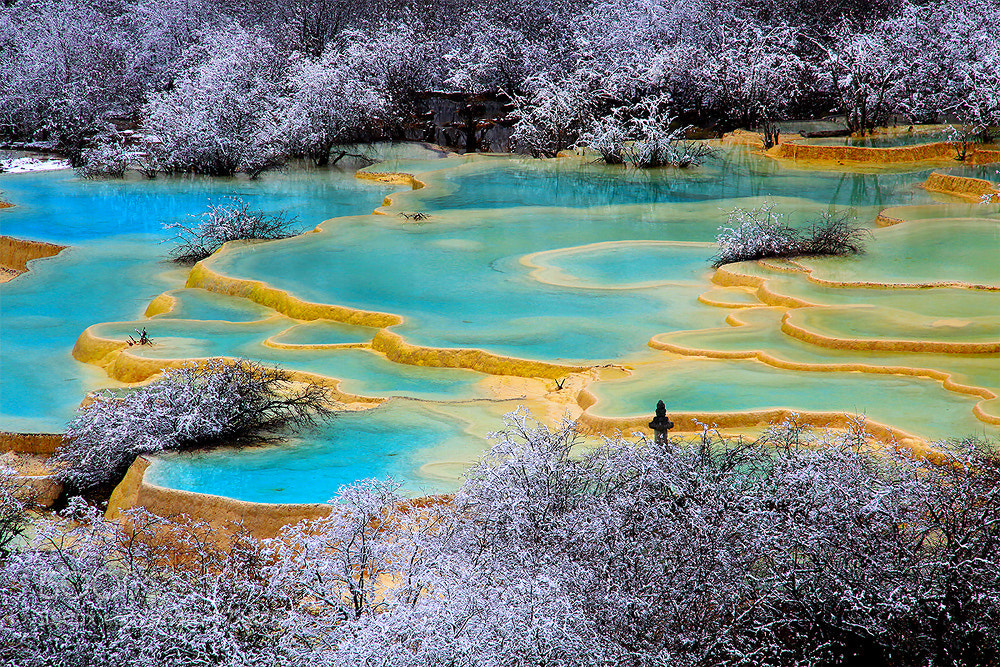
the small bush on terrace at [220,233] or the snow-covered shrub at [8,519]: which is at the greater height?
the small bush on terrace at [220,233]

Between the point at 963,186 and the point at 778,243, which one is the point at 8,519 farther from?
the point at 963,186

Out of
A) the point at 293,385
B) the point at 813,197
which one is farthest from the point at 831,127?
the point at 293,385

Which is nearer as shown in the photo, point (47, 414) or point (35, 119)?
point (47, 414)

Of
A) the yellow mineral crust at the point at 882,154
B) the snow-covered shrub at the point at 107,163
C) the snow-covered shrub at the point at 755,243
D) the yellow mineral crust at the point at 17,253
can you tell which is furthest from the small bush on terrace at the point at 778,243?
the snow-covered shrub at the point at 107,163

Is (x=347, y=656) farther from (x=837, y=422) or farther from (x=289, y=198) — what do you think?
(x=289, y=198)

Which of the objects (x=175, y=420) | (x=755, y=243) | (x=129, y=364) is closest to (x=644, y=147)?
Result: (x=755, y=243)

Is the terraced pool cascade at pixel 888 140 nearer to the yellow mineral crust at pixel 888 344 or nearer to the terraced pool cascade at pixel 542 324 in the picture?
the terraced pool cascade at pixel 542 324

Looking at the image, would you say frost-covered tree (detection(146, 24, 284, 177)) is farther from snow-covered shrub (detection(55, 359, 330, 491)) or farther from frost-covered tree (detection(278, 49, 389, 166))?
snow-covered shrub (detection(55, 359, 330, 491))
